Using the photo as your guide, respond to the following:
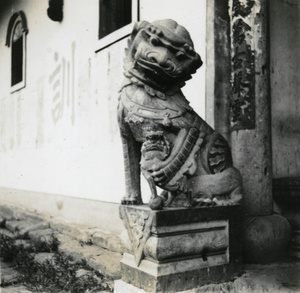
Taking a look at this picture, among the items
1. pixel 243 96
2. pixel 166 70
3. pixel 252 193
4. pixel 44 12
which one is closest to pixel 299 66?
pixel 243 96

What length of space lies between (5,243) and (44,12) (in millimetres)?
3843

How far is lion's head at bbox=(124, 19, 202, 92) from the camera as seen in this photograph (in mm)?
1895

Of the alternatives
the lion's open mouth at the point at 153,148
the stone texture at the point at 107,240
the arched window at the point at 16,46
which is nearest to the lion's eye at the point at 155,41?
the lion's open mouth at the point at 153,148

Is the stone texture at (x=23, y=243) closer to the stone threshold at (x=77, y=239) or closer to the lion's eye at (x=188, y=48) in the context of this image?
the stone threshold at (x=77, y=239)

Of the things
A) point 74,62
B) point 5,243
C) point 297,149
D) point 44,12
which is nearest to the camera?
point 297,149

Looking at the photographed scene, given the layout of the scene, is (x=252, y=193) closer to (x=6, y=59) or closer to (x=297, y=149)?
(x=297, y=149)

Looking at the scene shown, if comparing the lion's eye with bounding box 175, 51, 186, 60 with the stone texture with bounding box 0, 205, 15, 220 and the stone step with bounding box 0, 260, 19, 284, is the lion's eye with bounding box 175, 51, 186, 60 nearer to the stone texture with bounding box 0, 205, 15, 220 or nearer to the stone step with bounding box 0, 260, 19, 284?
the stone step with bounding box 0, 260, 19, 284

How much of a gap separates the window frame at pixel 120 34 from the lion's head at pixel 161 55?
182 centimetres

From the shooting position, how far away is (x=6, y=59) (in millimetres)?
7707

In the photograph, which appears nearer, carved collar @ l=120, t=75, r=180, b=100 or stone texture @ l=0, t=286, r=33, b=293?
carved collar @ l=120, t=75, r=180, b=100

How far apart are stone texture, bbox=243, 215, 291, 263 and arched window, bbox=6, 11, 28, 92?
5529 mm

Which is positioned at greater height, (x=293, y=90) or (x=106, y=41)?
(x=106, y=41)

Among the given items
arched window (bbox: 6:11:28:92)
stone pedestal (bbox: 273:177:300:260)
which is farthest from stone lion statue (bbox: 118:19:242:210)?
arched window (bbox: 6:11:28:92)

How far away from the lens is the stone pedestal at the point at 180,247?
1.75 meters
